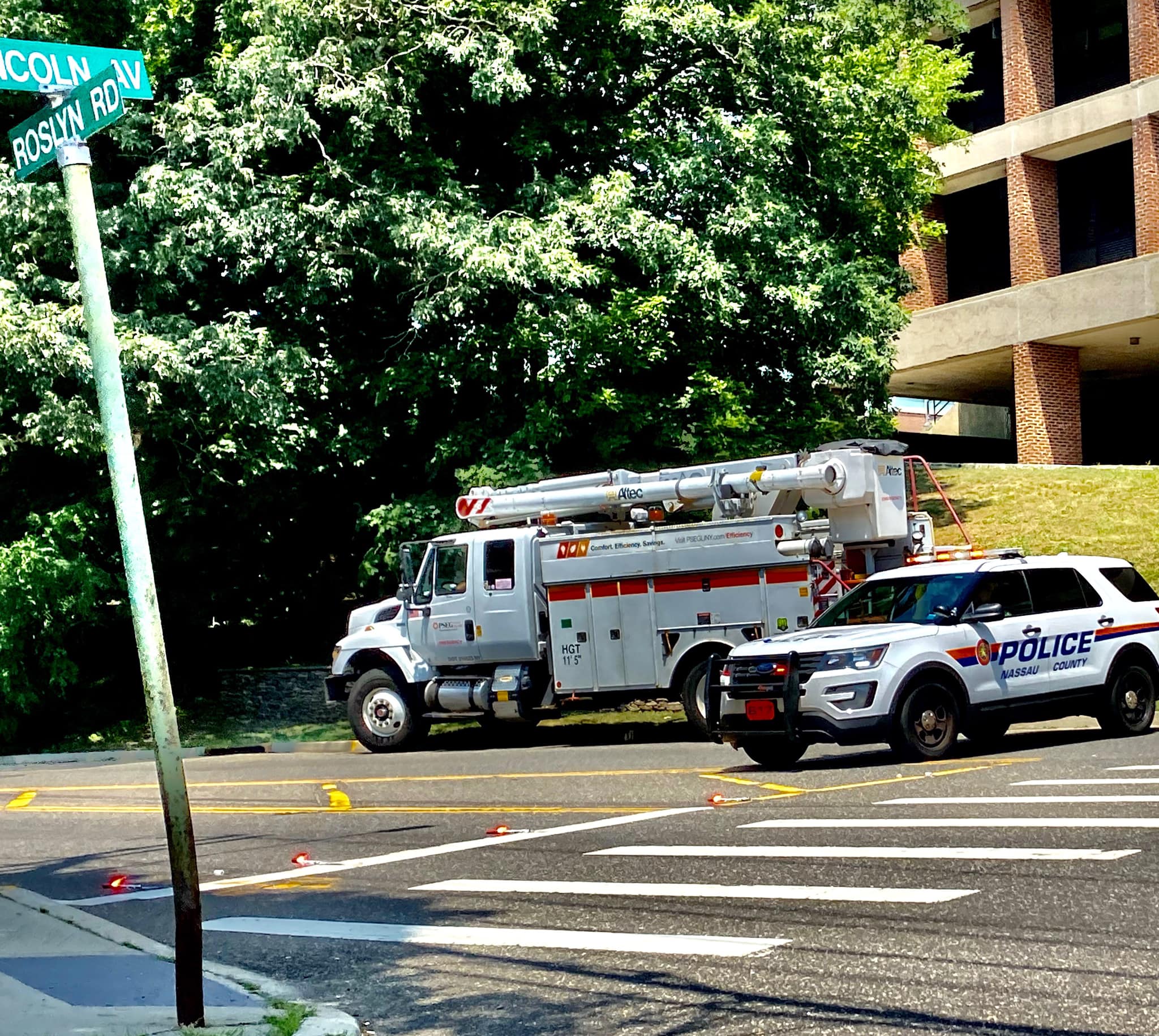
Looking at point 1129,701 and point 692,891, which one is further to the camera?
point 1129,701

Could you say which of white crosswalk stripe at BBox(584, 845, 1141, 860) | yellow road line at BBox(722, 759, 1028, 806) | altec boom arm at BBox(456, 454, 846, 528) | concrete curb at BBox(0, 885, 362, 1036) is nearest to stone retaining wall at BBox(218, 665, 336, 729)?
altec boom arm at BBox(456, 454, 846, 528)

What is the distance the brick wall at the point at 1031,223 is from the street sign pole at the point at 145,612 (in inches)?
1321

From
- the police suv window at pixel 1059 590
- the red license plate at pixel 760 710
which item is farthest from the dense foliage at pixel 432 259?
the red license plate at pixel 760 710

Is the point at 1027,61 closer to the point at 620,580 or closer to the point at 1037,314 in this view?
the point at 1037,314

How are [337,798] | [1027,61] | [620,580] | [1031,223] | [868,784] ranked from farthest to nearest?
[1027,61] → [1031,223] → [620,580] → [337,798] → [868,784]

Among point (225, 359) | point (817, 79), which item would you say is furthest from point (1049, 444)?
point (225, 359)

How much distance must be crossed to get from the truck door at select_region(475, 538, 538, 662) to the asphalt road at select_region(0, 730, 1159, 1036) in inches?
158

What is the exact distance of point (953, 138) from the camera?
103 ft

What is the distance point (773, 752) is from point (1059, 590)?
328 centimetres

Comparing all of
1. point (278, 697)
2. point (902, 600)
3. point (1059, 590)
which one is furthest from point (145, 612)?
point (278, 697)

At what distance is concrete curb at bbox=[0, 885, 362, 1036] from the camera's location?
624 centimetres

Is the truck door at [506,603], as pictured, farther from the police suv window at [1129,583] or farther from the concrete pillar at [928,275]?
the concrete pillar at [928,275]

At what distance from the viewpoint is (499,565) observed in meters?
20.5

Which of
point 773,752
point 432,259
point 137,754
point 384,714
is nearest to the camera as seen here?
point 773,752
